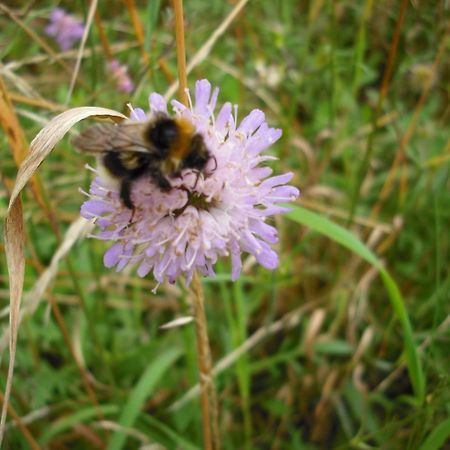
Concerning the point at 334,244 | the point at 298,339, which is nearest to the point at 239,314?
the point at 298,339

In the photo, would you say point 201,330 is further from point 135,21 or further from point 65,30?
point 65,30

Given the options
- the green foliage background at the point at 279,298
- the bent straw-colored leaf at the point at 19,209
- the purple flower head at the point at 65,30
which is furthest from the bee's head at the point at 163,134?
the purple flower head at the point at 65,30

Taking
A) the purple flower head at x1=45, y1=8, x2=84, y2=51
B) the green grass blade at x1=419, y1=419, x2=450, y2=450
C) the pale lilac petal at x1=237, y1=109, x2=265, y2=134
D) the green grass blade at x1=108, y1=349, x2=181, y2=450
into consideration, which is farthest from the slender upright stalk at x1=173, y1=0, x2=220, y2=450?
the purple flower head at x1=45, y1=8, x2=84, y2=51

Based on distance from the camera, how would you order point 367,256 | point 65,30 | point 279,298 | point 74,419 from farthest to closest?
point 65,30, point 279,298, point 74,419, point 367,256

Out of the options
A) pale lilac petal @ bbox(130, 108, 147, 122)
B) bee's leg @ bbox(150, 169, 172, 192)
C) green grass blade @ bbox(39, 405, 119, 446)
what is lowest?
green grass blade @ bbox(39, 405, 119, 446)

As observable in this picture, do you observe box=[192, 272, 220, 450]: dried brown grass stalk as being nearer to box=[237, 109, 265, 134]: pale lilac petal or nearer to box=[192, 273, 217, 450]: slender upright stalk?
box=[192, 273, 217, 450]: slender upright stalk

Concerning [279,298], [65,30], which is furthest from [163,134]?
[65,30]

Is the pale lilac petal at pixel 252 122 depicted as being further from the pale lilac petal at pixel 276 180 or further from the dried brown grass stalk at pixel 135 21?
the dried brown grass stalk at pixel 135 21
